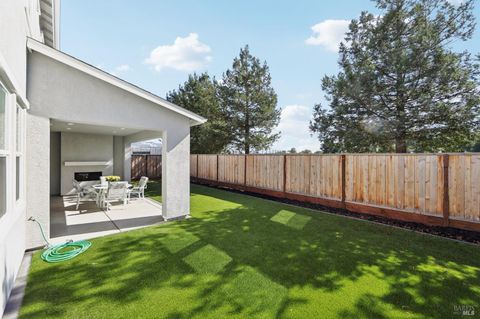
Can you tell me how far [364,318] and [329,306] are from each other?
1.32 feet

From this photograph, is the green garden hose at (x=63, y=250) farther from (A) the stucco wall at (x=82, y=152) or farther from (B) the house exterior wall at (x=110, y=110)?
(A) the stucco wall at (x=82, y=152)

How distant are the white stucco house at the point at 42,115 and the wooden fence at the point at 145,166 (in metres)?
10.4

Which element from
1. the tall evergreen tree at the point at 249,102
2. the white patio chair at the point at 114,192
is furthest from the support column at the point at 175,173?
the tall evergreen tree at the point at 249,102

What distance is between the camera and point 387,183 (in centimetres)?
687

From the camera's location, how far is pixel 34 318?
107 inches

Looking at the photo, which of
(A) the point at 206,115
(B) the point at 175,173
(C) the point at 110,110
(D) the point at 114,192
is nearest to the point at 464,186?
(B) the point at 175,173

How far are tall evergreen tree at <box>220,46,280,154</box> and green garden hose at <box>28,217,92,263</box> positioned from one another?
39.3 feet

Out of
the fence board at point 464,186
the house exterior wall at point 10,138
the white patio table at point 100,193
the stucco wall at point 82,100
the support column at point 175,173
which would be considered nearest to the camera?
the house exterior wall at point 10,138

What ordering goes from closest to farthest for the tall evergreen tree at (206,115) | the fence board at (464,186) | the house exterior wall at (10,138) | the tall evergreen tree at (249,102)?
the house exterior wall at (10,138) < the fence board at (464,186) < the tall evergreen tree at (249,102) < the tall evergreen tree at (206,115)

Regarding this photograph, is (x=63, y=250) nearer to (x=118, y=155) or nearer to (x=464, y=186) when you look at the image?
(x=464, y=186)

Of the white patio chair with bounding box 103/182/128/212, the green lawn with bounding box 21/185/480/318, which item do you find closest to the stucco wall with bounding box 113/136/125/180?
the white patio chair with bounding box 103/182/128/212

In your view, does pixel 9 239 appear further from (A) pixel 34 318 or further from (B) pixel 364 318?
(B) pixel 364 318

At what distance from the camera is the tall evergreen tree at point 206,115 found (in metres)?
15.9

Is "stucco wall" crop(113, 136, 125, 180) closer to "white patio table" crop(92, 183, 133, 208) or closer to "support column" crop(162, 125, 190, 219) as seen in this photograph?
"white patio table" crop(92, 183, 133, 208)
